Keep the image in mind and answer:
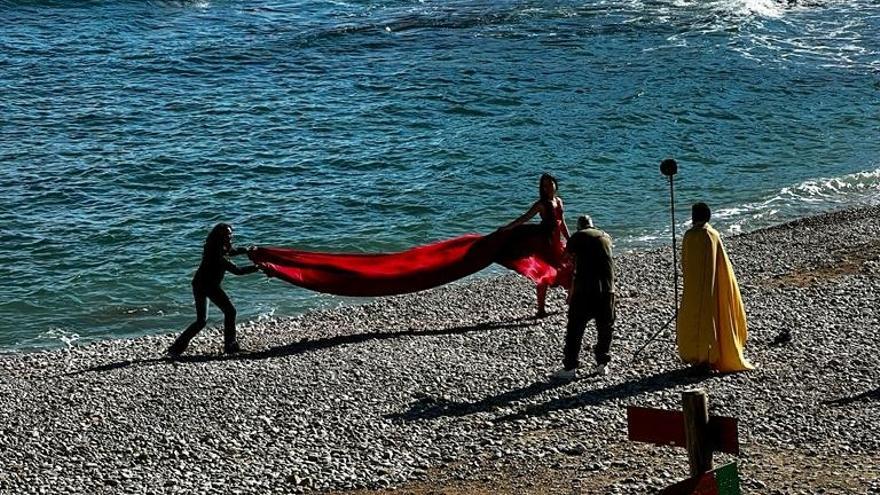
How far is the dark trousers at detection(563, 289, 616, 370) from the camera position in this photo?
1728 cm

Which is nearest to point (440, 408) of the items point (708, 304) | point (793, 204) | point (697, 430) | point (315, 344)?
point (708, 304)

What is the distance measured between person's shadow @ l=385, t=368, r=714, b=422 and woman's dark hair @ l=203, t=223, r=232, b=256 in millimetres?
4284

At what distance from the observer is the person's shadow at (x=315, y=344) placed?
64.8 feet

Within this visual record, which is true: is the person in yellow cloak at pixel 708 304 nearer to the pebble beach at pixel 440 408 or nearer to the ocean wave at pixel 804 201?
the pebble beach at pixel 440 408

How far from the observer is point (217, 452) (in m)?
15.6

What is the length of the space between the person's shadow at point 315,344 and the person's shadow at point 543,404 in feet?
11.1

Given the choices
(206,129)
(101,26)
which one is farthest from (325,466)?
(101,26)

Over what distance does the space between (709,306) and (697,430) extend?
7.37 m

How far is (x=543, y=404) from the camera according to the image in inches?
654

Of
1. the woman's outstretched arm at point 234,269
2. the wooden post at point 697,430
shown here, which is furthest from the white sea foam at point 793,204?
the wooden post at point 697,430

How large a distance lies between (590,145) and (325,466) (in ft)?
71.0

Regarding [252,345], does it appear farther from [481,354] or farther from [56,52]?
[56,52]

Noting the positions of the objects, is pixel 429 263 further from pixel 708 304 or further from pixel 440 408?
pixel 708 304

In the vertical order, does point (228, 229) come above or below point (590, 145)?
above
